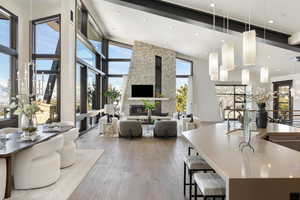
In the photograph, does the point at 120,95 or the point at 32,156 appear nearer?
the point at 32,156

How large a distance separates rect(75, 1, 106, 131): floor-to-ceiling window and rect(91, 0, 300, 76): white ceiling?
628 millimetres

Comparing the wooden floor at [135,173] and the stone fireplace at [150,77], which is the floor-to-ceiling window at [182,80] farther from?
the wooden floor at [135,173]

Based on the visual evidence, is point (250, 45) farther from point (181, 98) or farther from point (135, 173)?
point (181, 98)

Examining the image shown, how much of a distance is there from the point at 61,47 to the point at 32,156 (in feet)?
14.5

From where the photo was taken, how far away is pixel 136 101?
484 inches

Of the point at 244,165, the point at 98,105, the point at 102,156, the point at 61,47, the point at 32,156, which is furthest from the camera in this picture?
the point at 98,105

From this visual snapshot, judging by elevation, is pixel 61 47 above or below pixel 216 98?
above

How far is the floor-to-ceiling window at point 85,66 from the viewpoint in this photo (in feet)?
27.2

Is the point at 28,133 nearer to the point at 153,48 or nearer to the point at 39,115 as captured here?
the point at 39,115

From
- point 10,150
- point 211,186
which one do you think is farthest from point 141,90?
point 211,186

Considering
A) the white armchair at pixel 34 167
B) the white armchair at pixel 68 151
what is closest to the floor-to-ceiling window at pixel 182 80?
the white armchair at pixel 68 151

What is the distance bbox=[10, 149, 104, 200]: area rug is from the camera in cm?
316

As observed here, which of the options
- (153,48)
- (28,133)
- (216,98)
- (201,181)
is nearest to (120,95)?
(153,48)

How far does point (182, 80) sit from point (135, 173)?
957 centimetres
